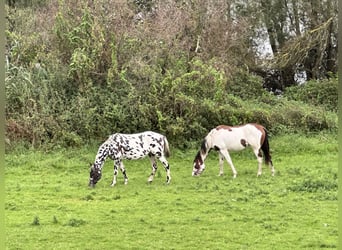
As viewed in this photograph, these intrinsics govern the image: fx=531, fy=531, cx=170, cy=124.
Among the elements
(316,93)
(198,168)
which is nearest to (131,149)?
(198,168)

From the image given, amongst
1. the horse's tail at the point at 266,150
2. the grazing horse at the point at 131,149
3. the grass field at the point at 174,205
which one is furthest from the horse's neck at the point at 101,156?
the horse's tail at the point at 266,150

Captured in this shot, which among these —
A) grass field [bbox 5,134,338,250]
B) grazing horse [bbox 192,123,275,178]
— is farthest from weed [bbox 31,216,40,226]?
grazing horse [bbox 192,123,275,178]

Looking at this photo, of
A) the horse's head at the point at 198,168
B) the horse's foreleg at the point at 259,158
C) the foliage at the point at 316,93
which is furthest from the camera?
the foliage at the point at 316,93

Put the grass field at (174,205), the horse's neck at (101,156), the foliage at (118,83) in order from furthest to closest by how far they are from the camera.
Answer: the foliage at (118,83), the horse's neck at (101,156), the grass field at (174,205)

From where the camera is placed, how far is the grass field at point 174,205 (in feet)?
15.4

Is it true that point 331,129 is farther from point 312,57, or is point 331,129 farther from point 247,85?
point 312,57

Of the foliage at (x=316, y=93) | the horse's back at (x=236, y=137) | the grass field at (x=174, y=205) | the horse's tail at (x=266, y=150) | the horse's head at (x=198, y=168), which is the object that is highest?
the foliage at (x=316, y=93)

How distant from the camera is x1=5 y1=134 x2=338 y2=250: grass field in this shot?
4.69 m

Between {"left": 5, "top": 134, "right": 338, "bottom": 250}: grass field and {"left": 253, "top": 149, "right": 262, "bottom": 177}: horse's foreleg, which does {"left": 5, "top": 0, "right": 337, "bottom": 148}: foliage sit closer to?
{"left": 5, "top": 134, "right": 338, "bottom": 250}: grass field

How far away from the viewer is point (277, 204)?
232 inches

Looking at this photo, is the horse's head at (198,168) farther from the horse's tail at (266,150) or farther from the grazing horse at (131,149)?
the horse's tail at (266,150)

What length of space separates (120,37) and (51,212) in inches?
210

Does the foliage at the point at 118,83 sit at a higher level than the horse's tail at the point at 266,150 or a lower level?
higher

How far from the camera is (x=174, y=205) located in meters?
6.02
